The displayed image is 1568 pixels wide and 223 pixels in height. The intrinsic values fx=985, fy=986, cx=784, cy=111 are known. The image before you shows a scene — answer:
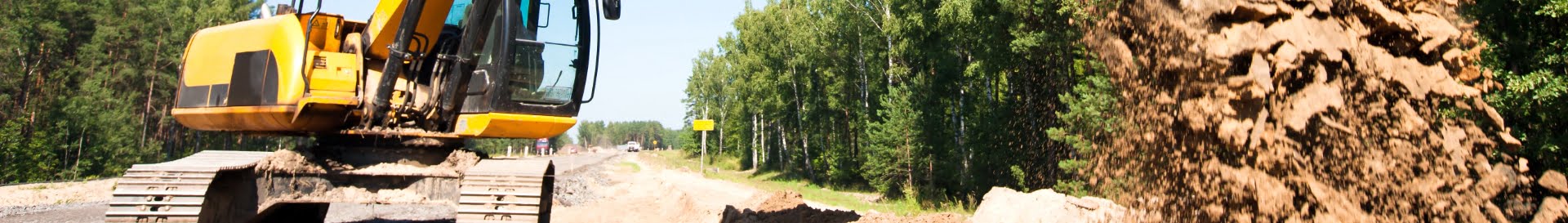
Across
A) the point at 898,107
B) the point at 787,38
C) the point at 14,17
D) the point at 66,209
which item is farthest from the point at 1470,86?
the point at 14,17

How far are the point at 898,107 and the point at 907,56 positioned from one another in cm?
168

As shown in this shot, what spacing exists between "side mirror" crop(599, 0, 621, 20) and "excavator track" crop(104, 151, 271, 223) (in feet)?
7.71

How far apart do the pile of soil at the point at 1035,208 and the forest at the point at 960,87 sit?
1.44 ft

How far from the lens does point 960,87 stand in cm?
1980

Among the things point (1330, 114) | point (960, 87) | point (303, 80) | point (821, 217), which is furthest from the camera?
point (960, 87)

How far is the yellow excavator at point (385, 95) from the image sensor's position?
A: 6.04 m

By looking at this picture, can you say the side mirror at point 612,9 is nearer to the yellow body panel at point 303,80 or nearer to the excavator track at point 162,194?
the yellow body panel at point 303,80

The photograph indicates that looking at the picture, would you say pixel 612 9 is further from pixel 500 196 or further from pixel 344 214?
pixel 344 214

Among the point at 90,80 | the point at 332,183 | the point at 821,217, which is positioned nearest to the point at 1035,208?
the point at 821,217

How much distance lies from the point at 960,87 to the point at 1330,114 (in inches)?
629

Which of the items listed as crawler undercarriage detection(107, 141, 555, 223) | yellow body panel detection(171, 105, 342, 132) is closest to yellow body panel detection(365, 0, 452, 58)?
yellow body panel detection(171, 105, 342, 132)

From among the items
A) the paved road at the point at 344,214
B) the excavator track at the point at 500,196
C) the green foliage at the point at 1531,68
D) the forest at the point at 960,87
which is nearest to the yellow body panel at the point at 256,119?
the excavator track at the point at 500,196

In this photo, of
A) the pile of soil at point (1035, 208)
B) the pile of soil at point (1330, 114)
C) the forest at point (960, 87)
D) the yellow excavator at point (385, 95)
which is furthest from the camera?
the forest at point (960, 87)

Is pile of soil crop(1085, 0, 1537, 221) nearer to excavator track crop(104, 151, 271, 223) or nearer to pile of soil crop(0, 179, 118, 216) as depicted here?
excavator track crop(104, 151, 271, 223)
